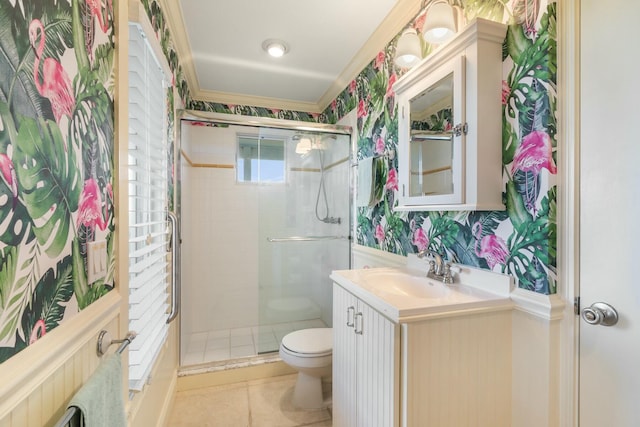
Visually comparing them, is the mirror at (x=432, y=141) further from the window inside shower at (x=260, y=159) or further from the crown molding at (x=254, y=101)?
the crown molding at (x=254, y=101)

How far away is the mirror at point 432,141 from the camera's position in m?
1.34

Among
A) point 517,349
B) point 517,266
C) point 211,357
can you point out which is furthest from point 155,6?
point 211,357

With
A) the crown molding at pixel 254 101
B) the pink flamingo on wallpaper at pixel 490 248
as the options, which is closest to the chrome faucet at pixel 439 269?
the pink flamingo on wallpaper at pixel 490 248

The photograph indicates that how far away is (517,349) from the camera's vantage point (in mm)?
1132

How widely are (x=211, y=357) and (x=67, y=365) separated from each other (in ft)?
6.34

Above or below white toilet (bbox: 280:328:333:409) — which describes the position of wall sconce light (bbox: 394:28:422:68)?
above

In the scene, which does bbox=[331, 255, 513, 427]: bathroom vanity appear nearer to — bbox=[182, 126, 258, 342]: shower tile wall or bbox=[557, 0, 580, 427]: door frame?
bbox=[557, 0, 580, 427]: door frame

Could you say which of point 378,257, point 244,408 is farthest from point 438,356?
point 244,408

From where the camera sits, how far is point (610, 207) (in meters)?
0.90

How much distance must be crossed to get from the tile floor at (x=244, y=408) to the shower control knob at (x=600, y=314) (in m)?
1.53

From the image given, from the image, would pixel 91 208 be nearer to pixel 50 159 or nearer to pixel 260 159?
pixel 50 159

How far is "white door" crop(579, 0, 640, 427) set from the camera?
2.80 ft

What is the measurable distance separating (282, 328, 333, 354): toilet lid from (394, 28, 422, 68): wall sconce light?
1.80 metres

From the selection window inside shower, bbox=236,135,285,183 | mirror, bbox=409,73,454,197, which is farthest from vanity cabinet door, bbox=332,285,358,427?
window inside shower, bbox=236,135,285,183
